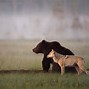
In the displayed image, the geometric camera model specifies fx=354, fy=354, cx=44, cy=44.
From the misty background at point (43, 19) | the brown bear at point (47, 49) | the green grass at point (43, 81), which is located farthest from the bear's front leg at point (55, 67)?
the misty background at point (43, 19)

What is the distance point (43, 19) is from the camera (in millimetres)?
5258

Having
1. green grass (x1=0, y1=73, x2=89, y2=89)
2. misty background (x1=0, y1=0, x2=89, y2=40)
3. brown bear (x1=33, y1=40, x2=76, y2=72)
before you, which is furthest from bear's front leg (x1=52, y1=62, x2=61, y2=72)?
misty background (x1=0, y1=0, x2=89, y2=40)

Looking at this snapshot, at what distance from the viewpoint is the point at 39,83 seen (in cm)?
463

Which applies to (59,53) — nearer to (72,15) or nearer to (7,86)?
(72,15)

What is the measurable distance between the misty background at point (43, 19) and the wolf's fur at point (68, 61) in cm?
39

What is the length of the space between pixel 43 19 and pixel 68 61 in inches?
30.6

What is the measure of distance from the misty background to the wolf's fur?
389 millimetres

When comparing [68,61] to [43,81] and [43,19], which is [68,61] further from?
[43,19]

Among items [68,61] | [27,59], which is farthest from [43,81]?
[27,59]

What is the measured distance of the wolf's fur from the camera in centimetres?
491

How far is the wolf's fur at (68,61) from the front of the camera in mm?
4905

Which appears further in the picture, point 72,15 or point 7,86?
point 72,15

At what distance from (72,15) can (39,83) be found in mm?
1246

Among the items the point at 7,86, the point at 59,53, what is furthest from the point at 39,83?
the point at 59,53
